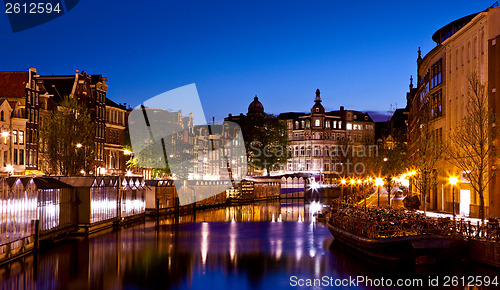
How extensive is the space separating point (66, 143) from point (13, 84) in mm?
15173

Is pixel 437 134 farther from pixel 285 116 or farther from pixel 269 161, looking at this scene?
pixel 285 116

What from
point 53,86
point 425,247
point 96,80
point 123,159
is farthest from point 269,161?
point 425,247

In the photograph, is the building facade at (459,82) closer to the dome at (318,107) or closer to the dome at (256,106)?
the dome at (256,106)

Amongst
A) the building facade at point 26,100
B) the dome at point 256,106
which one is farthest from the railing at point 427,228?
the dome at point 256,106

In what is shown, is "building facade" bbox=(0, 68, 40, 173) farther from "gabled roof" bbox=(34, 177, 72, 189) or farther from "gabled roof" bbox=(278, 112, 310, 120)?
"gabled roof" bbox=(278, 112, 310, 120)

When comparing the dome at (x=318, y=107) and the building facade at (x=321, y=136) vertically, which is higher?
the dome at (x=318, y=107)

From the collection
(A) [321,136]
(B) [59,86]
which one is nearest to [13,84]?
(B) [59,86]

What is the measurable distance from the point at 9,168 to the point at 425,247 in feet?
146

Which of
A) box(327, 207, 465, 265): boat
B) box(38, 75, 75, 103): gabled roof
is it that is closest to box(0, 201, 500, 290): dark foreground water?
box(327, 207, 465, 265): boat

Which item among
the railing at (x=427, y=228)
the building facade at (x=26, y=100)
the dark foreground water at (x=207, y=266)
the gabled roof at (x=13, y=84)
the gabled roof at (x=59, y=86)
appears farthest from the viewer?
the gabled roof at (x=59, y=86)

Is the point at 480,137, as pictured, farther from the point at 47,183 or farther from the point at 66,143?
the point at 66,143

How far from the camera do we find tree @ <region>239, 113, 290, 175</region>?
11875cm

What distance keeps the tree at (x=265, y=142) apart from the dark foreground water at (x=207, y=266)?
6819 centimetres

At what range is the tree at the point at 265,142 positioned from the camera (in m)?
119
